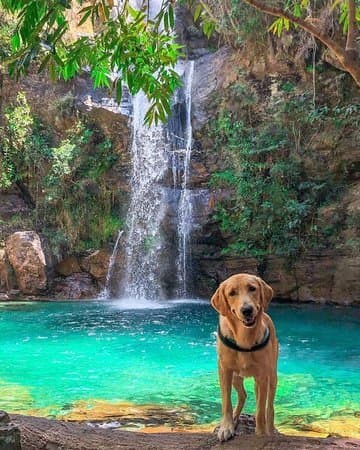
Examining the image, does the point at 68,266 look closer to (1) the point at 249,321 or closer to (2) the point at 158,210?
(2) the point at 158,210

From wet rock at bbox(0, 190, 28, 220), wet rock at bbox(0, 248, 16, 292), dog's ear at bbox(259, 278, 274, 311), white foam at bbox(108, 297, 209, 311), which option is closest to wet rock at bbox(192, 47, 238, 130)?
white foam at bbox(108, 297, 209, 311)

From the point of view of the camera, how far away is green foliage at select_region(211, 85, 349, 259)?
14.6m

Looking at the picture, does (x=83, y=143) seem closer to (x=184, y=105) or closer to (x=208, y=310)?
(x=184, y=105)

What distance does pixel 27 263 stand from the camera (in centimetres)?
1562

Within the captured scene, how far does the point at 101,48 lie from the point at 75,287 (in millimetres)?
13942

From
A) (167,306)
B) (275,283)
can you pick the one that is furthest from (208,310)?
(275,283)

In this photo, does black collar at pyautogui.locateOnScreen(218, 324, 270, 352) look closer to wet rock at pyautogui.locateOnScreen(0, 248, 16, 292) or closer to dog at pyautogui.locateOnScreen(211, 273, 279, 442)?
dog at pyautogui.locateOnScreen(211, 273, 279, 442)

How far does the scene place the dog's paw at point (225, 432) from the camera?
9.05 feet

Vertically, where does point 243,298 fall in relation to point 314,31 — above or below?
below

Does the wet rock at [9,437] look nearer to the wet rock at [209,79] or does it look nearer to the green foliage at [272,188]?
the green foliage at [272,188]

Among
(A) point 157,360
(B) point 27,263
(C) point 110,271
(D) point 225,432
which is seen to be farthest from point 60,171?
(D) point 225,432

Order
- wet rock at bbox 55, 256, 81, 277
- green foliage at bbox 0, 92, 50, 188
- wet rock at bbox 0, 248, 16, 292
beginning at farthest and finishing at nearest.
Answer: green foliage at bbox 0, 92, 50, 188
wet rock at bbox 55, 256, 81, 277
wet rock at bbox 0, 248, 16, 292

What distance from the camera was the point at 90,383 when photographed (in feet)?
21.8

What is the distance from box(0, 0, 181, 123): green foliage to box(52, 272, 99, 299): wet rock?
13.7 m
